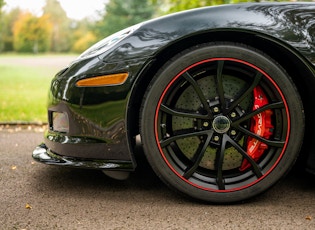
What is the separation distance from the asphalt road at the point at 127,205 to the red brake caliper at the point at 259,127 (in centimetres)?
29

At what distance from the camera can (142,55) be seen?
217 centimetres

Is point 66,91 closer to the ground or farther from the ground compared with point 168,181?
farther from the ground

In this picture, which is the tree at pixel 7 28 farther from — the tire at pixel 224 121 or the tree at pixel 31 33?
the tire at pixel 224 121

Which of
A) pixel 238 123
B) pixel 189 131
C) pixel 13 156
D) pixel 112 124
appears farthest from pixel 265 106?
pixel 13 156

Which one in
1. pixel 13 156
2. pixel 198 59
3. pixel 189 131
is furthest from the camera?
pixel 13 156

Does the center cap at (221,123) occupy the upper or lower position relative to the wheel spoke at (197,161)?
upper

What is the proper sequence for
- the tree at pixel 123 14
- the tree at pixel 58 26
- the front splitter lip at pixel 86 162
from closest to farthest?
the front splitter lip at pixel 86 162 → the tree at pixel 123 14 → the tree at pixel 58 26

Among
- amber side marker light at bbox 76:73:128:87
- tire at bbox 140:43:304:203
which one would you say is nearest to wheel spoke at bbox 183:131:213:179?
tire at bbox 140:43:304:203

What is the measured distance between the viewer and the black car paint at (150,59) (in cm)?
213

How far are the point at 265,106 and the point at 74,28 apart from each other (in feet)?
211

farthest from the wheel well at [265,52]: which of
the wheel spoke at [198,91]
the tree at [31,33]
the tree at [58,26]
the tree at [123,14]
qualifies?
the tree at [58,26]

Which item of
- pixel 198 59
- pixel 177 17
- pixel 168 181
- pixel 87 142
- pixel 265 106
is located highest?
pixel 177 17

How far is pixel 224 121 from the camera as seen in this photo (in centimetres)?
217

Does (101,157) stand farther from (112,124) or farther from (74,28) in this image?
(74,28)
